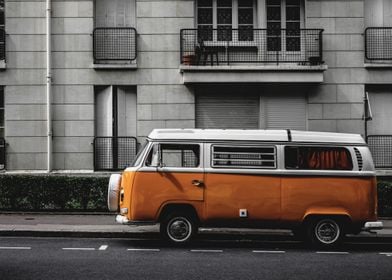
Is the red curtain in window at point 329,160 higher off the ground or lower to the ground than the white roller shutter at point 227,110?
lower

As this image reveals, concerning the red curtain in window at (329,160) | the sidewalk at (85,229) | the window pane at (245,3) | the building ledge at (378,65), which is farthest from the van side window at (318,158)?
the window pane at (245,3)

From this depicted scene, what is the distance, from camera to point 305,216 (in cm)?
1367

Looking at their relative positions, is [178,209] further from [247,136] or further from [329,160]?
[329,160]

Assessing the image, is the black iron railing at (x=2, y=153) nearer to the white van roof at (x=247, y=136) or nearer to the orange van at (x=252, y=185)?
the orange van at (x=252, y=185)

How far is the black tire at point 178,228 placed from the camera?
44.8 ft

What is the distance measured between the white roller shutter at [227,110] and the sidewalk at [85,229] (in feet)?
18.9

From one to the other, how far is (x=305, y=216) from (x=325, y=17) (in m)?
10.0

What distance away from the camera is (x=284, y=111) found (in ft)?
71.1

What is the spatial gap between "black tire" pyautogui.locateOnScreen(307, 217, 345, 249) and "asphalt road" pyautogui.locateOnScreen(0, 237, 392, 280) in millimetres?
254

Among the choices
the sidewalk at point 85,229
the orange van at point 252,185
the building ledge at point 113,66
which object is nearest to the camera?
the orange van at point 252,185

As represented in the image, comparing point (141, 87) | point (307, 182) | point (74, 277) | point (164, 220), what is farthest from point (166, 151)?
point (141, 87)

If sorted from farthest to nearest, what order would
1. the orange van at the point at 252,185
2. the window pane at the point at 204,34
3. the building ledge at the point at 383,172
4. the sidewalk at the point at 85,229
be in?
the window pane at the point at 204,34 < the building ledge at the point at 383,172 < the sidewalk at the point at 85,229 < the orange van at the point at 252,185

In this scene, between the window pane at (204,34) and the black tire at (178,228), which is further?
the window pane at (204,34)

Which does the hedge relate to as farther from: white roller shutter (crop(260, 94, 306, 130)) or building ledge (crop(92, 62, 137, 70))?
building ledge (crop(92, 62, 137, 70))
